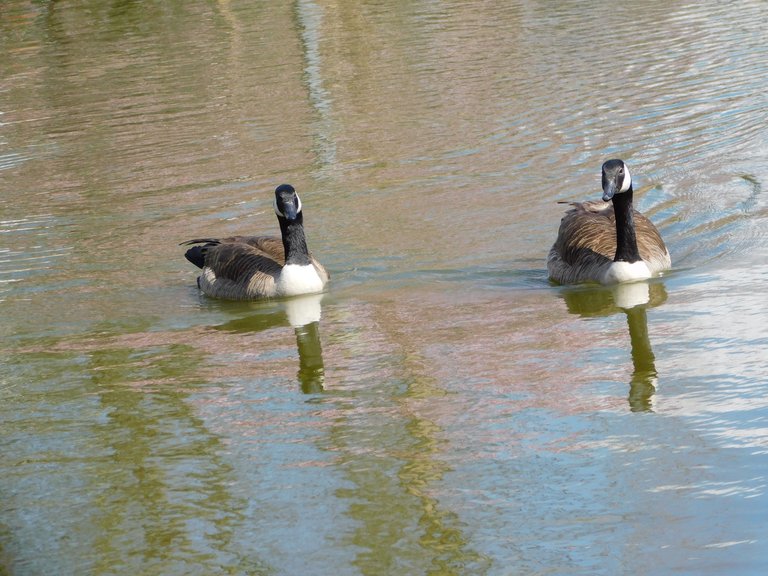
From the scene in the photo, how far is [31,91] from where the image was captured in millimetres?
25172

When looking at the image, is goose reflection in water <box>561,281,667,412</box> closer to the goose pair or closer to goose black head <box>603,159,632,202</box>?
the goose pair

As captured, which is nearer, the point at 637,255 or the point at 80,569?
the point at 80,569

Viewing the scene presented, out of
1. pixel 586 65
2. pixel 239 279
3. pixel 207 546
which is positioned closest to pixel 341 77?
pixel 586 65

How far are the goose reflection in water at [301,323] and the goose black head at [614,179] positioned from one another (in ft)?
9.06

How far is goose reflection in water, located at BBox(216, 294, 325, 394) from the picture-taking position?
9.99 m

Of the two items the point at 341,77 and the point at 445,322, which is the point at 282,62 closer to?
the point at 341,77

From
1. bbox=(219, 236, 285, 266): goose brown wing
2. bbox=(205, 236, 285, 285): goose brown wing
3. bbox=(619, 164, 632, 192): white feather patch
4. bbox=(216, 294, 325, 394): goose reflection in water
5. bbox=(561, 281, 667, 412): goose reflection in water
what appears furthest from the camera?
bbox=(219, 236, 285, 266): goose brown wing

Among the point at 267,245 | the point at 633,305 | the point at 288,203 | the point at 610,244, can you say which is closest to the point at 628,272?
the point at 633,305

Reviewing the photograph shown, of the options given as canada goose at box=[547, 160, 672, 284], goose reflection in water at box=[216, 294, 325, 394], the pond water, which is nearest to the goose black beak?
canada goose at box=[547, 160, 672, 284]

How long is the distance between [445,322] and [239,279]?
2396 millimetres

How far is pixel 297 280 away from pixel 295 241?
1.17 feet

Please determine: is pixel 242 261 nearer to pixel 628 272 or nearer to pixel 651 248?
pixel 628 272

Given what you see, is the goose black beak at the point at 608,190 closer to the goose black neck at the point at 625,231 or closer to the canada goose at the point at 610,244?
the canada goose at the point at 610,244

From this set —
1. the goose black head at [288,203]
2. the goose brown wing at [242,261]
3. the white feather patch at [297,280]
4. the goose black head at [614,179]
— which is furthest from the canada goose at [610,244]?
the goose brown wing at [242,261]
